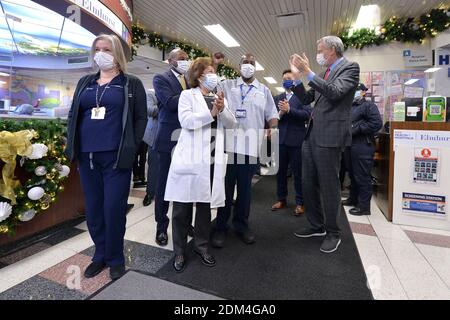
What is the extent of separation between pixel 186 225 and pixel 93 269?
65 cm

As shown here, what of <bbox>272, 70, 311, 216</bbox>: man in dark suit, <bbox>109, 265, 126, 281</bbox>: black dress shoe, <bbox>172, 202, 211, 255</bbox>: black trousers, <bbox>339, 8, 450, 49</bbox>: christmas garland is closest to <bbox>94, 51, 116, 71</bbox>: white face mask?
<bbox>172, 202, 211, 255</bbox>: black trousers

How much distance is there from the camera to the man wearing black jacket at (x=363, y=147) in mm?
3061

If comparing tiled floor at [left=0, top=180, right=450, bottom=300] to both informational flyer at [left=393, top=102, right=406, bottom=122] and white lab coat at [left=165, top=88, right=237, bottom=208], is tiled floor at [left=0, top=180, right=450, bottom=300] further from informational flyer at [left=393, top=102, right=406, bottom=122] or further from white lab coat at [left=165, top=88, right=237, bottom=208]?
informational flyer at [left=393, top=102, right=406, bottom=122]

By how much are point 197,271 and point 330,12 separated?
528 cm

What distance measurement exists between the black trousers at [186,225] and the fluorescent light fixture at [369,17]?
16.6 ft

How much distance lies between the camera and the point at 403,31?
540cm

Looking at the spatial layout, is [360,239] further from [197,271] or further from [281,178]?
[197,271]

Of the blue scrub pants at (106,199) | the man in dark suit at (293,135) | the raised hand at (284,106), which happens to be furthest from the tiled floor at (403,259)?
the blue scrub pants at (106,199)

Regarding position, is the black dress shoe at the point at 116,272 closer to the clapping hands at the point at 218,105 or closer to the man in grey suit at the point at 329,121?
the clapping hands at the point at 218,105

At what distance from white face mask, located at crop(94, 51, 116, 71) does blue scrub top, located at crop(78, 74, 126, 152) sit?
4.5 inches

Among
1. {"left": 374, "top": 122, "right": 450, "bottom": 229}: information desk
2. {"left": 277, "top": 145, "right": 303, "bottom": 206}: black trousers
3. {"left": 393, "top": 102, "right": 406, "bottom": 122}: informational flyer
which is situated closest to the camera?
{"left": 374, "top": 122, "right": 450, "bottom": 229}: information desk

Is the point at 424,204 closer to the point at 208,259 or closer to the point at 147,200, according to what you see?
the point at 208,259

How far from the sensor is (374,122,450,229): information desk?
2.67 m
